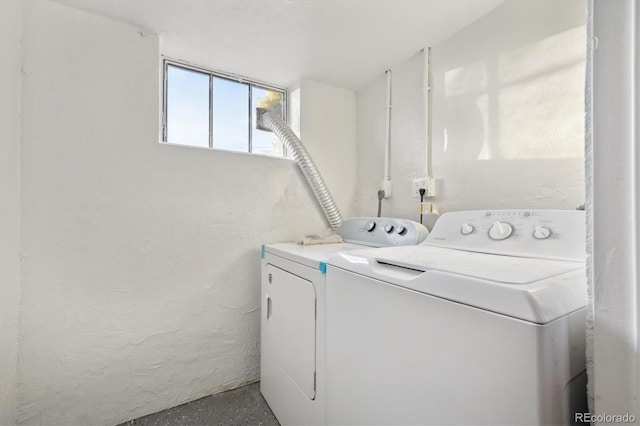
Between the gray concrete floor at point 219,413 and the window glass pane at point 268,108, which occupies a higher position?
the window glass pane at point 268,108

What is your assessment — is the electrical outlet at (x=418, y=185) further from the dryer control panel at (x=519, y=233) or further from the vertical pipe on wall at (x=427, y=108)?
the dryer control panel at (x=519, y=233)

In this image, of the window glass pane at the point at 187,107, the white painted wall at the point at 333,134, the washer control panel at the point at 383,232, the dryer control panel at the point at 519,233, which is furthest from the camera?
the white painted wall at the point at 333,134

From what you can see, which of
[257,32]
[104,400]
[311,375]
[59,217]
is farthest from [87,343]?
[257,32]

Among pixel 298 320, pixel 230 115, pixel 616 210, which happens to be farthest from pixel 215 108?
pixel 616 210

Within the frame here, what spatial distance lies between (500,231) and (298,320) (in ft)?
2.78

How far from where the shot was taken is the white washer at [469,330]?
47 centimetres

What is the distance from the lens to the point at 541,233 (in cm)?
83

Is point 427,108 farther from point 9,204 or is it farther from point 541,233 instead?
point 9,204

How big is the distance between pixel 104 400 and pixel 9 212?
0.93 meters

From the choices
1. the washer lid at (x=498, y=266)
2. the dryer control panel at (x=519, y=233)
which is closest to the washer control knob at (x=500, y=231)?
the dryer control panel at (x=519, y=233)

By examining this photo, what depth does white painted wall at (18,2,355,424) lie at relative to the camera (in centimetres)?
117

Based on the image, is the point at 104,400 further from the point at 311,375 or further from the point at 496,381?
the point at 496,381

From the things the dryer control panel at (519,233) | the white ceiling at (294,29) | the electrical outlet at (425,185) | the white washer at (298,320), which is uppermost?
the white ceiling at (294,29)

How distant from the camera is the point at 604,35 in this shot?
45 cm
